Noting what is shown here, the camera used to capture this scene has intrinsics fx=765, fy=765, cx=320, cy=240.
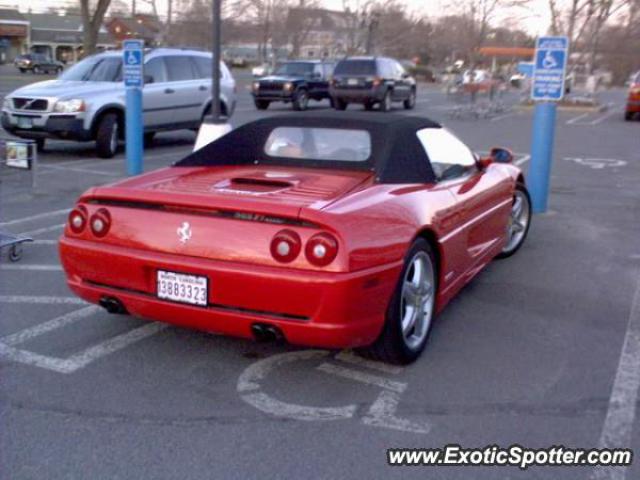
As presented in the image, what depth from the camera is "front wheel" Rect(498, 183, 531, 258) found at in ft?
23.0

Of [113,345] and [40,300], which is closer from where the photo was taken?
[113,345]

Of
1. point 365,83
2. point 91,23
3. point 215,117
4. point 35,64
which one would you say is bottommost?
point 215,117

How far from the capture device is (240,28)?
2835 inches

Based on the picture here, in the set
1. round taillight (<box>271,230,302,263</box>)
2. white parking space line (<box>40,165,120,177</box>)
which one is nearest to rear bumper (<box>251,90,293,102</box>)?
white parking space line (<box>40,165,120,177</box>)

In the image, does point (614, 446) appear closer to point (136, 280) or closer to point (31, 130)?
point (136, 280)

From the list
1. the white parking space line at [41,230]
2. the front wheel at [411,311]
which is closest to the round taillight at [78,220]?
the front wheel at [411,311]

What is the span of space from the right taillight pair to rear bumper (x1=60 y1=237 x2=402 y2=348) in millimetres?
64

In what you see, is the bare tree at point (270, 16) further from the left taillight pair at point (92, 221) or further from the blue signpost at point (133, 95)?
the left taillight pair at point (92, 221)

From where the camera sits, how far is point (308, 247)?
146 inches

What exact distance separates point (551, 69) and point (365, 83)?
16.8m

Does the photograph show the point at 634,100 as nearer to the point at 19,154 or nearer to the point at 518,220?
the point at 518,220

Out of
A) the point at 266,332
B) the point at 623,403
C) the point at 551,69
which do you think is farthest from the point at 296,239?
the point at 551,69

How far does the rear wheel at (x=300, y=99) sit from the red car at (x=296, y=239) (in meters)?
21.1

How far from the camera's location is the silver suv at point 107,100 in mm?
11898
